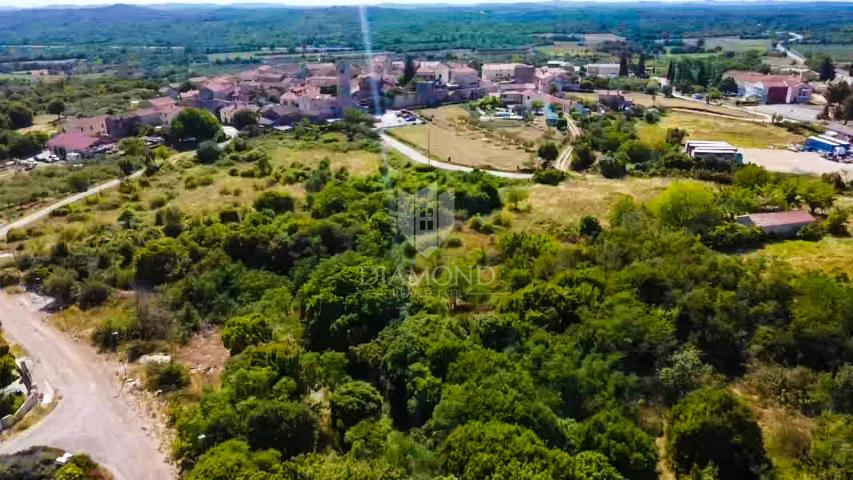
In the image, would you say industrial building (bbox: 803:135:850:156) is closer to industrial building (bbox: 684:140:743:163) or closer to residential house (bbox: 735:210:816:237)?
industrial building (bbox: 684:140:743:163)

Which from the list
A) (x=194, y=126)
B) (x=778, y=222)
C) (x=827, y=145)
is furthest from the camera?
(x=194, y=126)

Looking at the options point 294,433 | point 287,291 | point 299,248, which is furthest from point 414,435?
point 299,248

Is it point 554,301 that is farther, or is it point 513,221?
point 513,221

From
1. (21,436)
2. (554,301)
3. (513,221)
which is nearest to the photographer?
(21,436)

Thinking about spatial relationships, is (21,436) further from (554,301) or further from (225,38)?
(225,38)

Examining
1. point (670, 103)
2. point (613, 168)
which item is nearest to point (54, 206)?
point (613, 168)

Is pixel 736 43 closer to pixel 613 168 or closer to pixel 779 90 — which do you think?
pixel 779 90
